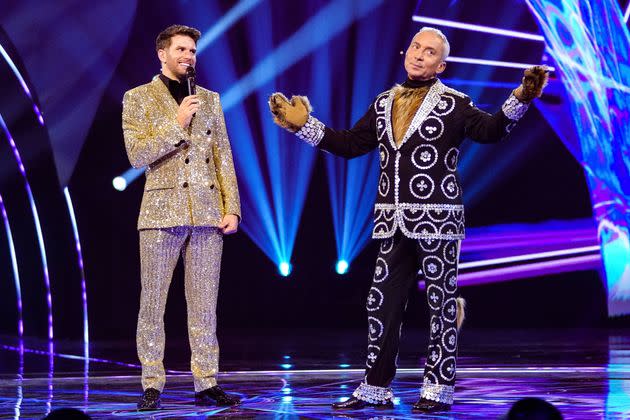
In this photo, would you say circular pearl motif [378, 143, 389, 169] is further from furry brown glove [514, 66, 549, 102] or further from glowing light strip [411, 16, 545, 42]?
glowing light strip [411, 16, 545, 42]

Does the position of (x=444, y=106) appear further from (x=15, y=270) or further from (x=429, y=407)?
(x=15, y=270)

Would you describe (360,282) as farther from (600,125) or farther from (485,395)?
(485,395)

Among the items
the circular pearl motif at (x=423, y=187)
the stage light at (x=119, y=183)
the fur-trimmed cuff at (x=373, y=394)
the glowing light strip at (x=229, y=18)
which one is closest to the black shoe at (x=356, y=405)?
the fur-trimmed cuff at (x=373, y=394)

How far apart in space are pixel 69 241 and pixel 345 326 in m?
2.65

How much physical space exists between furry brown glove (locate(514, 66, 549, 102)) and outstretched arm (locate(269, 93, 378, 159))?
0.67m

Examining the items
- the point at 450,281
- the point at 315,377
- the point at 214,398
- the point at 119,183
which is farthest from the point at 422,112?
the point at 119,183

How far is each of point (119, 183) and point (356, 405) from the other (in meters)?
5.81

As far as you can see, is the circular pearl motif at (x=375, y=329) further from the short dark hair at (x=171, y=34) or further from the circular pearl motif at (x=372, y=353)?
the short dark hair at (x=171, y=34)

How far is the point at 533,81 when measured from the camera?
3.77m

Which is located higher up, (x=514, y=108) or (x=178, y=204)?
(x=514, y=108)

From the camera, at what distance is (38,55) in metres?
8.58

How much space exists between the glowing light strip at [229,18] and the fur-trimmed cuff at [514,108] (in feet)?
18.0

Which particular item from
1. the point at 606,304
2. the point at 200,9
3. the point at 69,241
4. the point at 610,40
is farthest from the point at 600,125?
the point at 69,241

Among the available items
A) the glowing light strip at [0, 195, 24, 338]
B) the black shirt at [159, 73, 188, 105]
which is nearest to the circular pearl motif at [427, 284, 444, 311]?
the black shirt at [159, 73, 188, 105]
